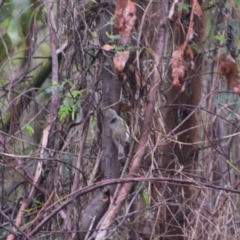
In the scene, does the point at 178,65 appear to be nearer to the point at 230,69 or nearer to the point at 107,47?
the point at 230,69

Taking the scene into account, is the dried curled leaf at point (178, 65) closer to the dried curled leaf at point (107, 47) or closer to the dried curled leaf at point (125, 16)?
the dried curled leaf at point (125, 16)

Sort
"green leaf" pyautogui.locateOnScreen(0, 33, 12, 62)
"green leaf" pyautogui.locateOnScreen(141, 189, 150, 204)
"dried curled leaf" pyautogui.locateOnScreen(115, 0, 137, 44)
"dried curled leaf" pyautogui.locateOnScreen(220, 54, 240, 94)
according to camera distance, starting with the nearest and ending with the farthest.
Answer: "dried curled leaf" pyautogui.locateOnScreen(115, 0, 137, 44), "dried curled leaf" pyautogui.locateOnScreen(220, 54, 240, 94), "green leaf" pyautogui.locateOnScreen(141, 189, 150, 204), "green leaf" pyautogui.locateOnScreen(0, 33, 12, 62)

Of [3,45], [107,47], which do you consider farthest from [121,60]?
[3,45]

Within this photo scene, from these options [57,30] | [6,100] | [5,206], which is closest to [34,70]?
[6,100]

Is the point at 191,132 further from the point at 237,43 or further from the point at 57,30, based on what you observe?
the point at 57,30

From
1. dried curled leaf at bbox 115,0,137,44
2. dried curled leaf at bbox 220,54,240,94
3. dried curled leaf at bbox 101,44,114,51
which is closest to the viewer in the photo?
dried curled leaf at bbox 115,0,137,44

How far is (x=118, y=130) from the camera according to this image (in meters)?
2.35

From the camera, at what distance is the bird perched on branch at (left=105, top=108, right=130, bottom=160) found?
233cm

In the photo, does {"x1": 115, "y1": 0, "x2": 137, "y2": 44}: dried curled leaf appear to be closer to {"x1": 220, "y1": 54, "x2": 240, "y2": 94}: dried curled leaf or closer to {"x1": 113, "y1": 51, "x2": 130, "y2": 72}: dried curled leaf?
{"x1": 113, "y1": 51, "x2": 130, "y2": 72}: dried curled leaf

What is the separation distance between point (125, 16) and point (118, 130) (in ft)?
1.78

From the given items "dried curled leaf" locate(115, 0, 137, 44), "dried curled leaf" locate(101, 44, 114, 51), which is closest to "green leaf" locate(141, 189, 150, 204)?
"dried curled leaf" locate(101, 44, 114, 51)

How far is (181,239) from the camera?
2.71 meters

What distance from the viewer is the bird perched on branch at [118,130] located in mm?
2330

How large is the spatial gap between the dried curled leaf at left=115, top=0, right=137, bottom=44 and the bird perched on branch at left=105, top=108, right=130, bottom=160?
1.47ft
